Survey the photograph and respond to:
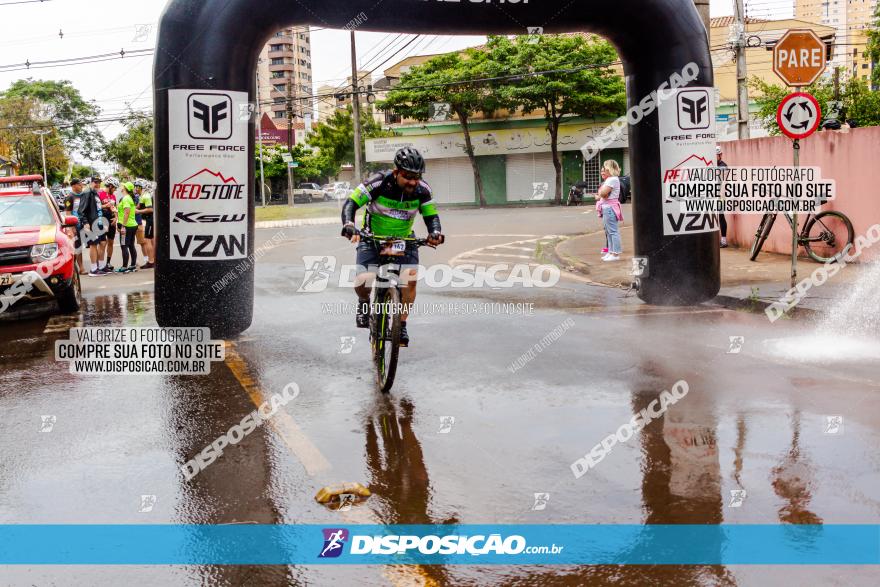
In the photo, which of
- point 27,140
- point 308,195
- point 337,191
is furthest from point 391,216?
point 27,140

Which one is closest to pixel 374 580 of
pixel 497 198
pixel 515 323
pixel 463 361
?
pixel 463 361

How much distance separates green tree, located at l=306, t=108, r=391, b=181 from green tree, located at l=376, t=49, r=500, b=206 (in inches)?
768

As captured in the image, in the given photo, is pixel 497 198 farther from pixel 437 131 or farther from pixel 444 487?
pixel 444 487

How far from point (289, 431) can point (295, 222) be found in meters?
30.5

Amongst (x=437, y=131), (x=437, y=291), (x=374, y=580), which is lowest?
(x=374, y=580)

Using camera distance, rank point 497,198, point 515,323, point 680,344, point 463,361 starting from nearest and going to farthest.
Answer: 1. point 463,361
2. point 680,344
3. point 515,323
4. point 497,198

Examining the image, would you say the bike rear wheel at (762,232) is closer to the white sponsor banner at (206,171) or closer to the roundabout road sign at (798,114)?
the roundabout road sign at (798,114)

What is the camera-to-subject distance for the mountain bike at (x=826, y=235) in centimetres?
1360

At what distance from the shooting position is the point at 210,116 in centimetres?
918

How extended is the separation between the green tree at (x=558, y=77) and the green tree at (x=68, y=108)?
165ft

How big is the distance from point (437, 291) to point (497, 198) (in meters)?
40.8

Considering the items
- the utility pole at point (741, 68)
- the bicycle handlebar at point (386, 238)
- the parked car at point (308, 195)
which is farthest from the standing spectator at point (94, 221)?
the parked car at point (308, 195)

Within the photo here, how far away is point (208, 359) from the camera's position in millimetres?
8742

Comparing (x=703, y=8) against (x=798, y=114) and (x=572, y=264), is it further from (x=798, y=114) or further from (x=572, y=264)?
(x=572, y=264)
